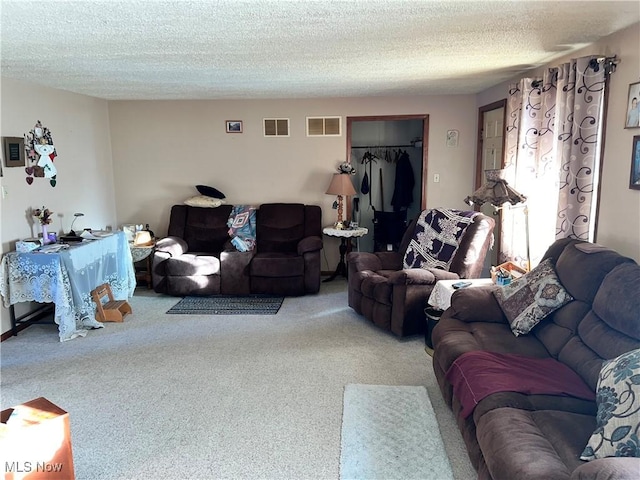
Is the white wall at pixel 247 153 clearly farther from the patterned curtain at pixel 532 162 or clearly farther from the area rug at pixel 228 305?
the patterned curtain at pixel 532 162

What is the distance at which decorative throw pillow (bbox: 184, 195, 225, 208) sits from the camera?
548 cm

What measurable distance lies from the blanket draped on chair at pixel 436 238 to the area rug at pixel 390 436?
145cm

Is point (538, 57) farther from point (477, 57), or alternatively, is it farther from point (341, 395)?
point (341, 395)

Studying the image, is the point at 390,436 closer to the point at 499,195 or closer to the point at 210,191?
the point at 499,195

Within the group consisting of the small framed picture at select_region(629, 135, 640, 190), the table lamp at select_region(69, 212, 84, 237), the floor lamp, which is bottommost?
the table lamp at select_region(69, 212, 84, 237)

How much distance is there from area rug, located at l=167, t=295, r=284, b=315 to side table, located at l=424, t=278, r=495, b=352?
1602 mm

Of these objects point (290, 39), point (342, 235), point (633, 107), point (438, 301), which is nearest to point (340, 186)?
point (342, 235)

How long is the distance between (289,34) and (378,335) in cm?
244

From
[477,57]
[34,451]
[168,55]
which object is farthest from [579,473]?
[168,55]

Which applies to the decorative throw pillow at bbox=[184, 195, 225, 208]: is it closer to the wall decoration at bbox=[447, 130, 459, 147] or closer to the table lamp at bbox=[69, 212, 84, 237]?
the table lamp at bbox=[69, 212, 84, 237]

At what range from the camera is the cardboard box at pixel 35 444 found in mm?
1881

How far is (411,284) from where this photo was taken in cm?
366

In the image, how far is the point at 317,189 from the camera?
18.5ft

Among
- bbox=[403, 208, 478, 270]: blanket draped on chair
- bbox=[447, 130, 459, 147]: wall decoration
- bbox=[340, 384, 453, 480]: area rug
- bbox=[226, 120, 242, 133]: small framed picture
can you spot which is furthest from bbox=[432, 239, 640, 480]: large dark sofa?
bbox=[226, 120, 242, 133]: small framed picture
